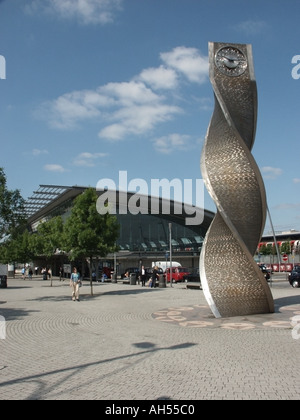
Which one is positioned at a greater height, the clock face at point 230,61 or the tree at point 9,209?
the clock face at point 230,61

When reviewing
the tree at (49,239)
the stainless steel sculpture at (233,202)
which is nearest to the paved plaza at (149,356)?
the stainless steel sculpture at (233,202)

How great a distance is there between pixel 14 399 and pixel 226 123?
37.4 ft

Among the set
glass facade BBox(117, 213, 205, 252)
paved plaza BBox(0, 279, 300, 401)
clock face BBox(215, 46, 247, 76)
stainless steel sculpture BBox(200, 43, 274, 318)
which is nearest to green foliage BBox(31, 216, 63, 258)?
glass facade BBox(117, 213, 205, 252)

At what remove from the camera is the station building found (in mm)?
63188

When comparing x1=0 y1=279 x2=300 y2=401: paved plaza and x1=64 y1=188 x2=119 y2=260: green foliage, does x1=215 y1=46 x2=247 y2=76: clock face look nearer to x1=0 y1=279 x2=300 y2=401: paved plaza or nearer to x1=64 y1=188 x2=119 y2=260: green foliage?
x1=0 y1=279 x2=300 y2=401: paved plaza

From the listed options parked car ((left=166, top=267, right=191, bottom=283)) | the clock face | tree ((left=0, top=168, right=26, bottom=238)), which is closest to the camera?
the clock face

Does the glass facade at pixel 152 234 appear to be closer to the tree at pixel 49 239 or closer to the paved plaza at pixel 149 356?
the tree at pixel 49 239

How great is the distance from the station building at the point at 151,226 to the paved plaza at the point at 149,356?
4697cm

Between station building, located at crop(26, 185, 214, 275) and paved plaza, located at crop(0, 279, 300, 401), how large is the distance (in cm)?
4697

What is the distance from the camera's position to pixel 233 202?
14.1 m

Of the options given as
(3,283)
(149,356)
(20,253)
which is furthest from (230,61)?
(20,253)

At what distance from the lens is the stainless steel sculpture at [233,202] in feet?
45.2
